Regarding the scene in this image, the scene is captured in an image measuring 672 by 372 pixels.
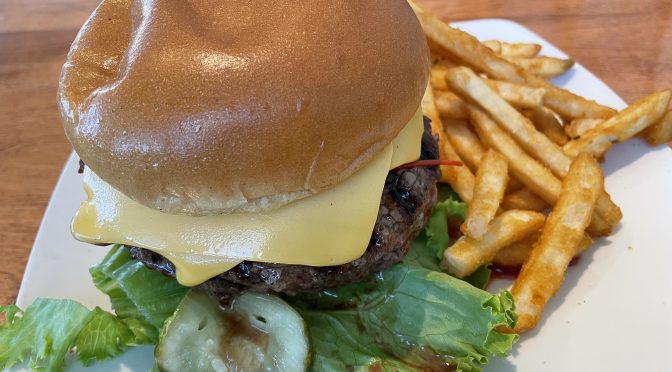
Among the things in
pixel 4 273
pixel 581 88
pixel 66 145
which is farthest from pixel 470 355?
pixel 66 145

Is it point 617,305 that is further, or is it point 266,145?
point 617,305

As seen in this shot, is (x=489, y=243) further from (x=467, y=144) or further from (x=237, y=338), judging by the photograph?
(x=237, y=338)

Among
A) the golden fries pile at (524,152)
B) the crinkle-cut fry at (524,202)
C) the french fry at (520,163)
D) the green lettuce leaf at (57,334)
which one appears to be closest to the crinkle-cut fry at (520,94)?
the golden fries pile at (524,152)

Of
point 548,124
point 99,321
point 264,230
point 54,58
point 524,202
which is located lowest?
point 54,58

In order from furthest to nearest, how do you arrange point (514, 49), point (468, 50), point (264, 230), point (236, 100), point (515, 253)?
point (514, 49)
point (468, 50)
point (515, 253)
point (264, 230)
point (236, 100)

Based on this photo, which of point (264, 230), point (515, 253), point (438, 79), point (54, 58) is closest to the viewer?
point (264, 230)

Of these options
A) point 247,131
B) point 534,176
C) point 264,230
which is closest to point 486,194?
point 534,176

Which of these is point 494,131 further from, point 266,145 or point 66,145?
point 66,145
